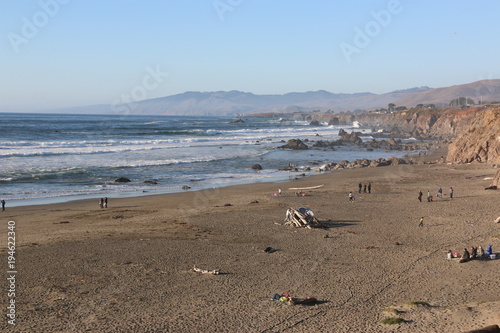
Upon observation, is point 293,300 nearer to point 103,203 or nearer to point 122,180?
point 103,203

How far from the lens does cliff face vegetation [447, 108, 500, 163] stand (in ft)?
142

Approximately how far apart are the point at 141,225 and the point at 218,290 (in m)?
9.29

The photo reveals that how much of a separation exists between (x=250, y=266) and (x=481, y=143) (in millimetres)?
35891

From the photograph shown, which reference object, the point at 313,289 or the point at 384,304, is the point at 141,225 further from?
the point at 384,304

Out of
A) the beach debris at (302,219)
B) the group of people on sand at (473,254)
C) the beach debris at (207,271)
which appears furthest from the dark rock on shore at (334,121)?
the beach debris at (207,271)

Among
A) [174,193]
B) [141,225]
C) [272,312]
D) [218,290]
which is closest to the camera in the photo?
[272,312]

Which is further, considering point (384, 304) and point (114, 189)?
point (114, 189)

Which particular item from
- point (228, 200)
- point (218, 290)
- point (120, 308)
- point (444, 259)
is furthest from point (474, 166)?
point (120, 308)

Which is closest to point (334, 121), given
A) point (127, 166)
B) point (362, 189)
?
point (127, 166)

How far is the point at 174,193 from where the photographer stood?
1281 inches

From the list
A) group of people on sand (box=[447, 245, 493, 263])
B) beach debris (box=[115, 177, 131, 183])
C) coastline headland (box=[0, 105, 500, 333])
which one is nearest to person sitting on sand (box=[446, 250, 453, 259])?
group of people on sand (box=[447, 245, 493, 263])

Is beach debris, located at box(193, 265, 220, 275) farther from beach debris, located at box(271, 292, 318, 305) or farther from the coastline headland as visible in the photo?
beach debris, located at box(271, 292, 318, 305)

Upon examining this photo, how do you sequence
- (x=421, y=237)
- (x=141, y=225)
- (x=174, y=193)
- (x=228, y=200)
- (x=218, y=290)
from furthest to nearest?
(x=174, y=193) → (x=228, y=200) → (x=141, y=225) → (x=421, y=237) → (x=218, y=290)

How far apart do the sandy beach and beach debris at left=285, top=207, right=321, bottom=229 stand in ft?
1.52
